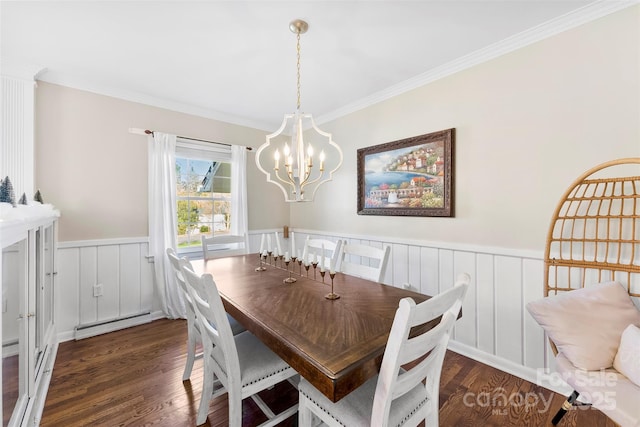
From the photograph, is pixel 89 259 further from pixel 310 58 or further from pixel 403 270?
pixel 403 270

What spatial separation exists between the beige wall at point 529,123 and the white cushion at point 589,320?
1.59 ft

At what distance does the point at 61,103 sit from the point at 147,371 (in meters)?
2.55

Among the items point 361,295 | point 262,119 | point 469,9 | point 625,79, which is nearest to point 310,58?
point 469,9

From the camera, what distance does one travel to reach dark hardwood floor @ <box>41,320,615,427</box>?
1567 millimetres

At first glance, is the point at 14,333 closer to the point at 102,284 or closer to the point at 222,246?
the point at 102,284

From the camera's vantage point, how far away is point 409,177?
2.60m

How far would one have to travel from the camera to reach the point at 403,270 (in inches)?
104

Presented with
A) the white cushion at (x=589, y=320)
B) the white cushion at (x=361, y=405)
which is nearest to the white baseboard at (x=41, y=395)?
the white cushion at (x=361, y=405)

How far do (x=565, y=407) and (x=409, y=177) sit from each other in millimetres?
1893

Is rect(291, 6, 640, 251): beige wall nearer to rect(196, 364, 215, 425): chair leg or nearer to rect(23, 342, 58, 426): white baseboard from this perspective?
rect(196, 364, 215, 425): chair leg

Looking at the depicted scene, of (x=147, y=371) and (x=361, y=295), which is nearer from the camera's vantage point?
(x=361, y=295)

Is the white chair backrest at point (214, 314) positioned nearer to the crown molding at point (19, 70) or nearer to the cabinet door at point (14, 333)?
the cabinet door at point (14, 333)

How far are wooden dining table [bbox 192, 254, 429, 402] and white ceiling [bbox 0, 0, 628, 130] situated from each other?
1753 millimetres

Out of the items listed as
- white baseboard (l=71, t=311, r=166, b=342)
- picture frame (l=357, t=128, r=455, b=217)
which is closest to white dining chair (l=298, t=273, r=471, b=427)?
picture frame (l=357, t=128, r=455, b=217)
